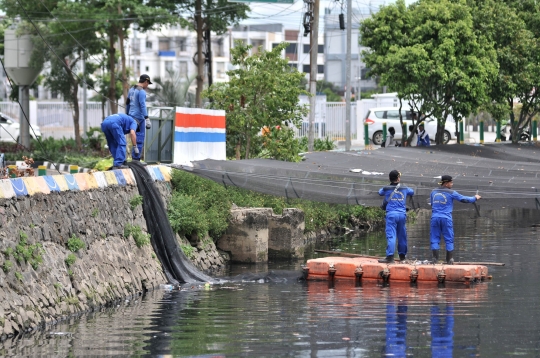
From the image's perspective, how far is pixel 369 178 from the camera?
61.3 ft

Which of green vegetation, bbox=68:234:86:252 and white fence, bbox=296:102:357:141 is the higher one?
white fence, bbox=296:102:357:141

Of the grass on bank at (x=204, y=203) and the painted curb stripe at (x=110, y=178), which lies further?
the grass on bank at (x=204, y=203)

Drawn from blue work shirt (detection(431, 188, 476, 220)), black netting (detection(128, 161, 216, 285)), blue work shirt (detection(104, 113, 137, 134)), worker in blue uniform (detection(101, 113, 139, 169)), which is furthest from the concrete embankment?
blue work shirt (detection(431, 188, 476, 220))

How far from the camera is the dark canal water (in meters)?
11.3

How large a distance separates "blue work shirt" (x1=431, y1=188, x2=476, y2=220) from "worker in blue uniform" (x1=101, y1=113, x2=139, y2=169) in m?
5.01

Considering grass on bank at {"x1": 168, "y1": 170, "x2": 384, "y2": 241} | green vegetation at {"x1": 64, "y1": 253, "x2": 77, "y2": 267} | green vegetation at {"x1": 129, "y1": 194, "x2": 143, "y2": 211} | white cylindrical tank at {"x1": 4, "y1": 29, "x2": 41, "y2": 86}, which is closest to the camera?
green vegetation at {"x1": 64, "y1": 253, "x2": 77, "y2": 267}

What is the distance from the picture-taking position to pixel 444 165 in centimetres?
2145

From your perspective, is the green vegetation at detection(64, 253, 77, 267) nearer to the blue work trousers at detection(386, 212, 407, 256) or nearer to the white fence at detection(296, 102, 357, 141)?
the blue work trousers at detection(386, 212, 407, 256)

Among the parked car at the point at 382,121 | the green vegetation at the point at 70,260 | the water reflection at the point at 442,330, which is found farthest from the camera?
the parked car at the point at 382,121

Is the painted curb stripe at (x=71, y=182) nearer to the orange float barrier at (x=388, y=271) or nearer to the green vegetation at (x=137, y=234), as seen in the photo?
the green vegetation at (x=137, y=234)

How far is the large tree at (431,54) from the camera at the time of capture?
3394 cm

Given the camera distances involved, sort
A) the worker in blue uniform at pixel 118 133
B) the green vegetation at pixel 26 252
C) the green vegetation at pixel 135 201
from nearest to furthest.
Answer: the green vegetation at pixel 26 252 < the green vegetation at pixel 135 201 < the worker in blue uniform at pixel 118 133

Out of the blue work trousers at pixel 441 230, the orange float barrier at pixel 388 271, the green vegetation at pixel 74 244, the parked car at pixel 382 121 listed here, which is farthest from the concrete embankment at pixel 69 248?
the parked car at pixel 382 121

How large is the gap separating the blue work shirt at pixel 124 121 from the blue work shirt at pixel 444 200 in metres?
5.08
